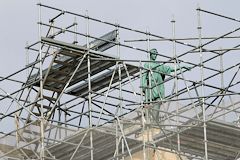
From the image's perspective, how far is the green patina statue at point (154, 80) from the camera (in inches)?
1427

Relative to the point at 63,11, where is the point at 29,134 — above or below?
below

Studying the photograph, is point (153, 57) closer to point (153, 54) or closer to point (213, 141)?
point (153, 54)

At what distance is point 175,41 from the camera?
37.9 metres

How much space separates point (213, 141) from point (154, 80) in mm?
2374

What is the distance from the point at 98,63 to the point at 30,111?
2220mm

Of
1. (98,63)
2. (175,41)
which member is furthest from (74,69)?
(175,41)

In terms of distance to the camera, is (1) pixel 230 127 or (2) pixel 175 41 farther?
(2) pixel 175 41

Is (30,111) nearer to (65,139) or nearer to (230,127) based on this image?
(65,139)

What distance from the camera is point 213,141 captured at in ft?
117

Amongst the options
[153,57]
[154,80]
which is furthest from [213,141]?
[153,57]

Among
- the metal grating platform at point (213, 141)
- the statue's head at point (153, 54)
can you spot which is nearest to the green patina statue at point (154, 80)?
the statue's head at point (153, 54)

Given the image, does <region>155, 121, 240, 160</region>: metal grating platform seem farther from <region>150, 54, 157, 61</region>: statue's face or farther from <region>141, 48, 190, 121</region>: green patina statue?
<region>150, 54, 157, 61</region>: statue's face

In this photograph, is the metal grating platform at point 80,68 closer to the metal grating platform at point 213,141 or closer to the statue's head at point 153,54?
the statue's head at point 153,54

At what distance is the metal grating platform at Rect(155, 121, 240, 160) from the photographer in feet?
114
